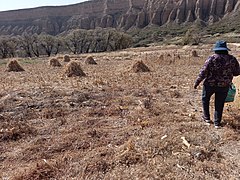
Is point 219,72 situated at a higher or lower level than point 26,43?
higher

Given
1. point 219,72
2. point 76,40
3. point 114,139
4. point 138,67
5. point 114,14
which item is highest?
point 114,14

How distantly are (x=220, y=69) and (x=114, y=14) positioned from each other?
109 metres

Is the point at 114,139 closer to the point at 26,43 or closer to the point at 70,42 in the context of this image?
the point at 26,43

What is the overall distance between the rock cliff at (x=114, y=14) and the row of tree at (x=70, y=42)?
147 ft

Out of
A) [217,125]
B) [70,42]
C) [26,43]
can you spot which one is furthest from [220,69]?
[70,42]

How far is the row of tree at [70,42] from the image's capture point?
4659 cm

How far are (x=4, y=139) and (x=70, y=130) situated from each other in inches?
42.5

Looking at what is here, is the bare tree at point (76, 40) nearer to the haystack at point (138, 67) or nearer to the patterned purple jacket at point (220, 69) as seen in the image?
the haystack at point (138, 67)

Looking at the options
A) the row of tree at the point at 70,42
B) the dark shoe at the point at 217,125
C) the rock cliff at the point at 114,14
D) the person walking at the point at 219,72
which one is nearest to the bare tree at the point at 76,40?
the row of tree at the point at 70,42

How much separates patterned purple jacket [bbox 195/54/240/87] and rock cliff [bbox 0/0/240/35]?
283 ft

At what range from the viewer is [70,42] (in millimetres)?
51125

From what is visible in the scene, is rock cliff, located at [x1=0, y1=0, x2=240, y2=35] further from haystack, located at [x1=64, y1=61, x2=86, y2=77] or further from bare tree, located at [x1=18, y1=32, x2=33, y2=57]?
haystack, located at [x1=64, y1=61, x2=86, y2=77]

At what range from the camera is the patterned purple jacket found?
468 centimetres

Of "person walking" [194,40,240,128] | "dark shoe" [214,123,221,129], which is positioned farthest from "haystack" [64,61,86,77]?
"dark shoe" [214,123,221,129]
